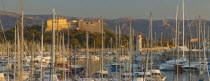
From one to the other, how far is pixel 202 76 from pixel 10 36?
219ft

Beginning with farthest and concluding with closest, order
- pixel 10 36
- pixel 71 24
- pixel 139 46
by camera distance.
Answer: pixel 71 24 → pixel 10 36 → pixel 139 46

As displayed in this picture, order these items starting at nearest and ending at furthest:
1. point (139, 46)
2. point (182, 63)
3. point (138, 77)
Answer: point (138, 77) < point (182, 63) < point (139, 46)

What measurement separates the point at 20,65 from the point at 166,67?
32135 mm

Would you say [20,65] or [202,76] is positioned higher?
[20,65]

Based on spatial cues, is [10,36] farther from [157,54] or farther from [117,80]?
[117,80]

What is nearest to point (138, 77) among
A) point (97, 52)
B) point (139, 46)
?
point (139, 46)

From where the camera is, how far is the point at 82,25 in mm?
121188

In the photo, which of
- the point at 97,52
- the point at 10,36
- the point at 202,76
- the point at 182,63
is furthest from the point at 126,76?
the point at 10,36

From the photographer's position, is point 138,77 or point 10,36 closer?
point 138,77

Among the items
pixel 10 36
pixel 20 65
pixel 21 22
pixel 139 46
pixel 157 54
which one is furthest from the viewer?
pixel 10 36

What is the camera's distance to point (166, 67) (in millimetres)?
45312

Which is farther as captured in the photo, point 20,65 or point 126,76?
point 126,76

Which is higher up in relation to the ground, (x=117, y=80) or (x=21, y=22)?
(x=21, y=22)

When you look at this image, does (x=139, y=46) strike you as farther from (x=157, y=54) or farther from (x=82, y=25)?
(x=82, y=25)
